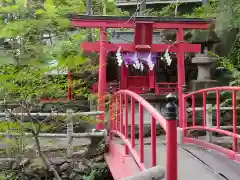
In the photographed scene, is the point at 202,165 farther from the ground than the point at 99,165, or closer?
farther from the ground

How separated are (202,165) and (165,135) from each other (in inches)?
65.1

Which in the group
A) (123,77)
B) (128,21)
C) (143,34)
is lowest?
(123,77)

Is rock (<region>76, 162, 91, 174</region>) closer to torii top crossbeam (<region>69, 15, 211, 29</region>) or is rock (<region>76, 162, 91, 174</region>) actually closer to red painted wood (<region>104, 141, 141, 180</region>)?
red painted wood (<region>104, 141, 141, 180</region>)

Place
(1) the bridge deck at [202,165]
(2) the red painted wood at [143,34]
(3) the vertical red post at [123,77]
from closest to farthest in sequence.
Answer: (1) the bridge deck at [202,165], (2) the red painted wood at [143,34], (3) the vertical red post at [123,77]

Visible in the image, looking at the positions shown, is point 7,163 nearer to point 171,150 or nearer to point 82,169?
point 82,169

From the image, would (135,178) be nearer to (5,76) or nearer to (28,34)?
(5,76)

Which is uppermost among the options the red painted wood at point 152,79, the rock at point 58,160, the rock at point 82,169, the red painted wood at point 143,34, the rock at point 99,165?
the red painted wood at point 143,34

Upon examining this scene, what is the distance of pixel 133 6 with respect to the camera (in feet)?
63.8

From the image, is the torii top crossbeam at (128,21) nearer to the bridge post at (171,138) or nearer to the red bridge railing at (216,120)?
the red bridge railing at (216,120)

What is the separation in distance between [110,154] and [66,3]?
7.91 metres

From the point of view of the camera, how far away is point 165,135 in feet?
18.8

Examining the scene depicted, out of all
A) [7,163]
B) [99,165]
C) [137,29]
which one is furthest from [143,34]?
[7,163]

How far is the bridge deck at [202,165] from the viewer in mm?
3645

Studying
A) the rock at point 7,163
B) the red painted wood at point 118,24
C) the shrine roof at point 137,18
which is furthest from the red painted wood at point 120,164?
the shrine roof at point 137,18
